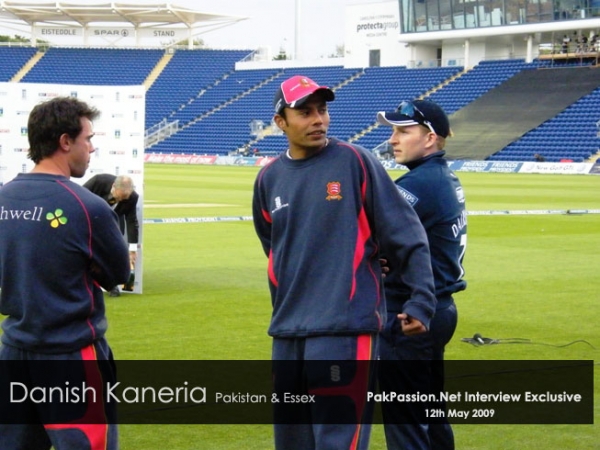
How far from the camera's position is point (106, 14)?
277 ft

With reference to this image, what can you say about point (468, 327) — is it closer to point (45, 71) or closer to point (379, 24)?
point (379, 24)

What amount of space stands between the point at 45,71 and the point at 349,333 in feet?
283

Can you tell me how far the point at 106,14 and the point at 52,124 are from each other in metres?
82.4

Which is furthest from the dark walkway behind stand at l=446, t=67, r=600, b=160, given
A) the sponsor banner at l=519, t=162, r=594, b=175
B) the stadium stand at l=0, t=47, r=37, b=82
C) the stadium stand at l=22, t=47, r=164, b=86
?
the stadium stand at l=0, t=47, r=37, b=82

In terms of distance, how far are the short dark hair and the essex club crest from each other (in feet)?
3.64

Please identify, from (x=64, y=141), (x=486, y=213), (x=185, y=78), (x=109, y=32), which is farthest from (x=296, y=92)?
(x=109, y=32)

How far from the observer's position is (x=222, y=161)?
6631 centimetres

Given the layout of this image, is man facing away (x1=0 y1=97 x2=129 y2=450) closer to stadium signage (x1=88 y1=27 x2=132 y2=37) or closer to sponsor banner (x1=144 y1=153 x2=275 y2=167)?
sponsor banner (x1=144 y1=153 x2=275 y2=167)

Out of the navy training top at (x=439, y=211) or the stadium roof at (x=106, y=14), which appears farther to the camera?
the stadium roof at (x=106, y=14)

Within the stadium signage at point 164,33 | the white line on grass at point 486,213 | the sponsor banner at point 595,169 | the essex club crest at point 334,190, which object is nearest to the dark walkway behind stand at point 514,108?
the sponsor banner at point 595,169

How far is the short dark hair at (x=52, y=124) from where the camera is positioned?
4668 millimetres

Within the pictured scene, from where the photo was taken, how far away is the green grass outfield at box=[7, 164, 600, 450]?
24.4 feet

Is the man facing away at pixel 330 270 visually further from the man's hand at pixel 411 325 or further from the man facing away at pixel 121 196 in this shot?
the man facing away at pixel 121 196
